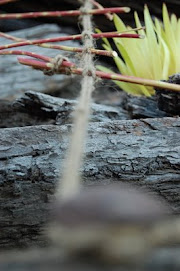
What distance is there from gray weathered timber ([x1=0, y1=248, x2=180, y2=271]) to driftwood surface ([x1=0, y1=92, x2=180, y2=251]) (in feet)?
1.27

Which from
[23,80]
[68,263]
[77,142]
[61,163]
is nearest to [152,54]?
[23,80]

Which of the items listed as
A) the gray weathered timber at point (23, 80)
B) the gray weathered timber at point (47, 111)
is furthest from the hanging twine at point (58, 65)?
the gray weathered timber at point (23, 80)

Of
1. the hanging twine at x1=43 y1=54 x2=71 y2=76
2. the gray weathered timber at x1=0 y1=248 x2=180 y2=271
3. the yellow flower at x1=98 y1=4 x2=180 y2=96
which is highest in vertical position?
the yellow flower at x1=98 y1=4 x2=180 y2=96

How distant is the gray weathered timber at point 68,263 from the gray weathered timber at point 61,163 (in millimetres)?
387

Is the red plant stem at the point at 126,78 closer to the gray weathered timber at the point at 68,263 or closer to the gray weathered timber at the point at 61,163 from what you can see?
the gray weathered timber at the point at 61,163

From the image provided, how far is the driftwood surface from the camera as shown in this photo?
2.09 ft

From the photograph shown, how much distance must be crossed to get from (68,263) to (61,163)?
0.42 meters

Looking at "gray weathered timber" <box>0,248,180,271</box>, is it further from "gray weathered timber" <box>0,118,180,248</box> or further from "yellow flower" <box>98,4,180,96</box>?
"yellow flower" <box>98,4,180,96</box>

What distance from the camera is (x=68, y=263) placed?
9.2 inches

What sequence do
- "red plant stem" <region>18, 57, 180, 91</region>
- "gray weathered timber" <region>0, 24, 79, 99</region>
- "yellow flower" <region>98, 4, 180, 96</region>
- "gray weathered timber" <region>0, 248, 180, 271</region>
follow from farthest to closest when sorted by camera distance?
"gray weathered timber" <region>0, 24, 79, 99</region> < "yellow flower" <region>98, 4, 180, 96</region> < "red plant stem" <region>18, 57, 180, 91</region> < "gray weathered timber" <region>0, 248, 180, 271</region>

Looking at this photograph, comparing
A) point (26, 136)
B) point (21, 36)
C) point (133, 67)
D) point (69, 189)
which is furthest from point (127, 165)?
point (21, 36)

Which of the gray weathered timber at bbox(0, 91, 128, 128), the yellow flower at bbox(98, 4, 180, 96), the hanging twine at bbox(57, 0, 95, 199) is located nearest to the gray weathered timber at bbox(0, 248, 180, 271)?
the hanging twine at bbox(57, 0, 95, 199)

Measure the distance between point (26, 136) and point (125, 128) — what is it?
0.55 feet

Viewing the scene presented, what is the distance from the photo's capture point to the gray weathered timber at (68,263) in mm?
230
